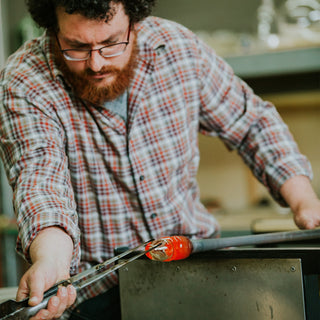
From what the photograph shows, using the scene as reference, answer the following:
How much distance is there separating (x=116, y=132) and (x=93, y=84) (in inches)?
4.7

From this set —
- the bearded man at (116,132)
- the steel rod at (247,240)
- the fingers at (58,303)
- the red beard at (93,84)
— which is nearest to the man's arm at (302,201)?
the bearded man at (116,132)

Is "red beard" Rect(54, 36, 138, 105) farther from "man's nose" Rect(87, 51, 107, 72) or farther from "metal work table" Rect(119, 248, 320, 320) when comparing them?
"metal work table" Rect(119, 248, 320, 320)

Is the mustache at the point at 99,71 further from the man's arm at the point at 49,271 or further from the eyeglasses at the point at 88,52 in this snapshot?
the man's arm at the point at 49,271

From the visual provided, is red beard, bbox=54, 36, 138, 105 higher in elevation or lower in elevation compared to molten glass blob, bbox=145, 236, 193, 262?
higher

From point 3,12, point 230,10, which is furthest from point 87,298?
point 3,12

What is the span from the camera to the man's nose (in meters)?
0.94

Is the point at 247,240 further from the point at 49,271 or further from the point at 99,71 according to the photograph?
the point at 99,71

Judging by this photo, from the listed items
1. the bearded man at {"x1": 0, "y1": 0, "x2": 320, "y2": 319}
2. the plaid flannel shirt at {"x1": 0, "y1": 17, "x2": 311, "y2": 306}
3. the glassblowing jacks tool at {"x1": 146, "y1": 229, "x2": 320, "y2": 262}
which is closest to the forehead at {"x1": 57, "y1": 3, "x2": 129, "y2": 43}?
the bearded man at {"x1": 0, "y1": 0, "x2": 320, "y2": 319}

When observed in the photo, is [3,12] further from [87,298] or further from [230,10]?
[87,298]

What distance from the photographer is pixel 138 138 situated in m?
1.07

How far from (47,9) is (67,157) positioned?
0.99 feet

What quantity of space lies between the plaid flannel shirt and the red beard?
0.08 ft

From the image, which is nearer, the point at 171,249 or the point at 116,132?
the point at 171,249

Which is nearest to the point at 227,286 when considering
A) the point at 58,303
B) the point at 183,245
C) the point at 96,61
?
the point at 183,245
